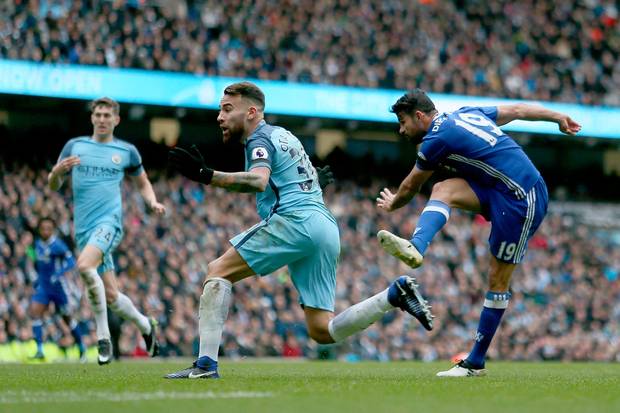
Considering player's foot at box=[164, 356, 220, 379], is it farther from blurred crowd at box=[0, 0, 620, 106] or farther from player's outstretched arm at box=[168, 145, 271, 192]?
blurred crowd at box=[0, 0, 620, 106]

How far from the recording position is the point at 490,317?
929 centimetres

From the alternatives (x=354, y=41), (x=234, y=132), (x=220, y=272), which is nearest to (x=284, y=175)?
(x=234, y=132)

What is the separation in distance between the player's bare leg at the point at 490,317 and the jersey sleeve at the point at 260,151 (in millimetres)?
2283

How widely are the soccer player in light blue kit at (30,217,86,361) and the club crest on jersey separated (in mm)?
7332

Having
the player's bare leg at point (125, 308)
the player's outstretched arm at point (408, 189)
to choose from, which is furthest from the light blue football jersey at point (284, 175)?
the player's bare leg at point (125, 308)

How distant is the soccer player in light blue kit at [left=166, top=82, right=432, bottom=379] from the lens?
26.7ft

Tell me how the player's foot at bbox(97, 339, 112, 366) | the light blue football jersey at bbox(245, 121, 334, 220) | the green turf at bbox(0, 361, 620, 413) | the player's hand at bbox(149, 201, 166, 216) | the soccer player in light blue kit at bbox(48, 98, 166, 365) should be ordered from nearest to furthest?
Result: the green turf at bbox(0, 361, 620, 413)
the light blue football jersey at bbox(245, 121, 334, 220)
the player's foot at bbox(97, 339, 112, 366)
the player's hand at bbox(149, 201, 166, 216)
the soccer player in light blue kit at bbox(48, 98, 166, 365)

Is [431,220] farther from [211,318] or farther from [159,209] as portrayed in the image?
[159,209]

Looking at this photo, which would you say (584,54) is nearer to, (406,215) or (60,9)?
(406,215)

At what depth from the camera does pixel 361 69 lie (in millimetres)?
27922

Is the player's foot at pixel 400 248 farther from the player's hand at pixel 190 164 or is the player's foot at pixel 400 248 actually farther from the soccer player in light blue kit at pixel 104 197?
the soccer player in light blue kit at pixel 104 197

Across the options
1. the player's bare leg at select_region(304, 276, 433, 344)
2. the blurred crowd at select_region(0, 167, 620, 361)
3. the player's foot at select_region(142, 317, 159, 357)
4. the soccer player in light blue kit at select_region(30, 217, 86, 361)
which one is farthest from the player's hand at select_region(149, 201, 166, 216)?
the blurred crowd at select_region(0, 167, 620, 361)

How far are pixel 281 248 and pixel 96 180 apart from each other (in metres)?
4.34

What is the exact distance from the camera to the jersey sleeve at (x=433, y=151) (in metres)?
8.80
